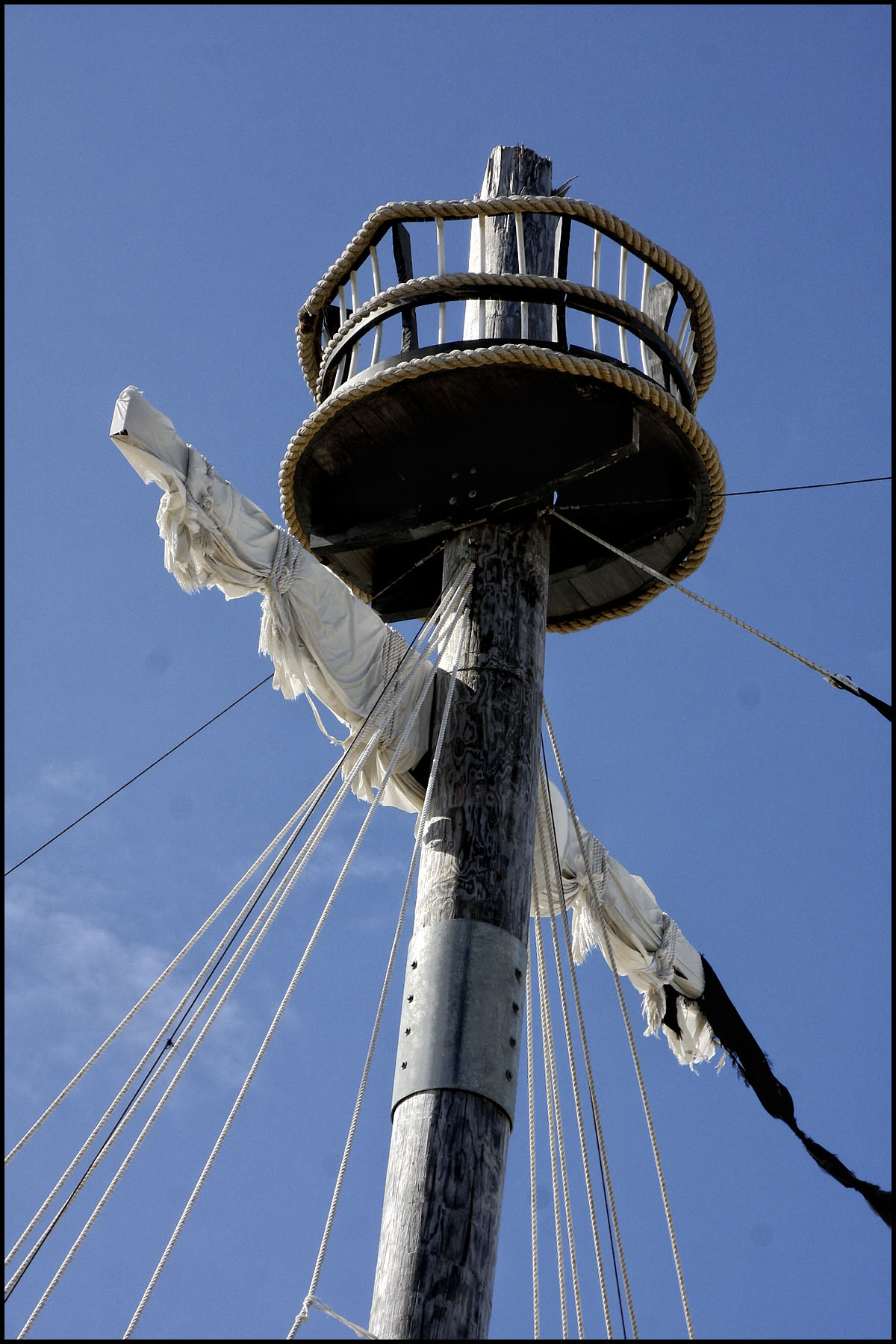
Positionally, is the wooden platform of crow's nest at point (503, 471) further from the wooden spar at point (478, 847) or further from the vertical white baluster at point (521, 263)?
the vertical white baluster at point (521, 263)

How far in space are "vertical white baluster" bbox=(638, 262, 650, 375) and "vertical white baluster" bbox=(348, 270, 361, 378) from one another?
1.05m

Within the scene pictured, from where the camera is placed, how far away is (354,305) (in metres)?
5.95

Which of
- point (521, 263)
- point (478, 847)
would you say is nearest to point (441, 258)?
point (521, 263)

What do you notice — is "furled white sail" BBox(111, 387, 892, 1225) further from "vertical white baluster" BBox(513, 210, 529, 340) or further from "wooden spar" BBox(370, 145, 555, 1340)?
"vertical white baluster" BBox(513, 210, 529, 340)

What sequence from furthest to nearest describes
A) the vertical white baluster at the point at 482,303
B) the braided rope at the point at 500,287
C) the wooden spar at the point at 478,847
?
the vertical white baluster at the point at 482,303, the braided rope at the point at 500,287, the wooden spar at the point at 478,847

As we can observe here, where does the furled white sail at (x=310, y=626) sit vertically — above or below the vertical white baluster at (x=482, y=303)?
below

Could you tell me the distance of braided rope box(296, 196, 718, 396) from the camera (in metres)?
5.57

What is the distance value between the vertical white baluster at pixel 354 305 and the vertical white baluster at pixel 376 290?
0.37 feet

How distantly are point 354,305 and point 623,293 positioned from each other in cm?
101

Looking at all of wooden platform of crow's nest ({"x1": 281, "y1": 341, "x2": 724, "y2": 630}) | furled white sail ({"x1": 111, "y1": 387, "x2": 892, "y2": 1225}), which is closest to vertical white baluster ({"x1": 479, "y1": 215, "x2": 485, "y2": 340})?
wooden platform of crow's nest ({"x1": 281, "y1": 341, "x2": 724, "y2": 630})

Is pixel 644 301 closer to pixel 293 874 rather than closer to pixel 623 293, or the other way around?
pixel 623 293

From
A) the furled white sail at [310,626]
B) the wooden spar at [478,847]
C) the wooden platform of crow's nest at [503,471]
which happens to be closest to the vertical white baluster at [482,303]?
the wooden spar at [478,847]

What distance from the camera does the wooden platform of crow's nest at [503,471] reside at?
5512mm

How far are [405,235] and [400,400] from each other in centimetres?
63
